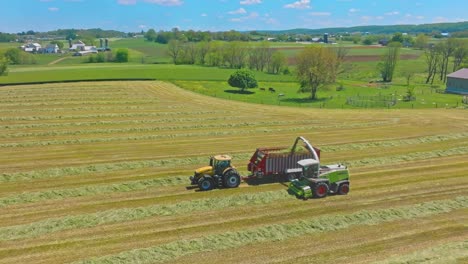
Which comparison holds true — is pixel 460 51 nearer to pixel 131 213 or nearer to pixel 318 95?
pixel 318 95

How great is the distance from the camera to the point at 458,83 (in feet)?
242

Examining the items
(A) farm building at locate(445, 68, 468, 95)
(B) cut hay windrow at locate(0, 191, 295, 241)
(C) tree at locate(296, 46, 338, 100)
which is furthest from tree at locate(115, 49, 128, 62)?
(B) cut hay windrow at locate(0, 191, 295, 241)

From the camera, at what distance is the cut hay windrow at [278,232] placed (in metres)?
15.9

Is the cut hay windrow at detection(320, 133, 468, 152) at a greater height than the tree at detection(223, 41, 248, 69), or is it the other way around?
the tree at detection(223, 41, 248, 69)

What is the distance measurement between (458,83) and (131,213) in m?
70.4

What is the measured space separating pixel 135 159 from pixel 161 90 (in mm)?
38409

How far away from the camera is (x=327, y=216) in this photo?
19.5 metres

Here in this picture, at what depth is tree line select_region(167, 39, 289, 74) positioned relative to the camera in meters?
114

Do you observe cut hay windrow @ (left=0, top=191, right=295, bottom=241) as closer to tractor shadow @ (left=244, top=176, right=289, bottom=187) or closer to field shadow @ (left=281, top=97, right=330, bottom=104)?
tractor shadow @ (left=244, top=176, right=289, bottom=187)

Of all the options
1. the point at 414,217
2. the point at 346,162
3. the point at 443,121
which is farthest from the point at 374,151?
the point at 443,121

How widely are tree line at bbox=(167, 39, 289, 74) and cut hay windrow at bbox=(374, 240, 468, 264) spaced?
316ft

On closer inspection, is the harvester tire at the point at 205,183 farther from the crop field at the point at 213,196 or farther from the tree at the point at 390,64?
the tree at the point at 390,64

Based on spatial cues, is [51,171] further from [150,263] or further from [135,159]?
[150,263]

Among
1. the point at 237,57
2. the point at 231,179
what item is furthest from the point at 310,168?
the point at 237,57
